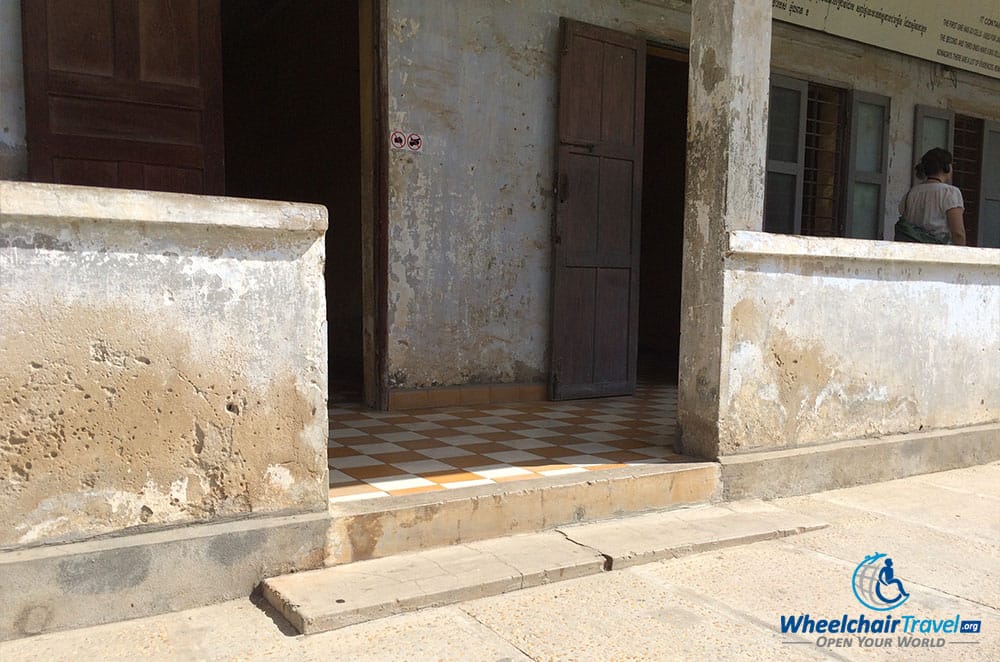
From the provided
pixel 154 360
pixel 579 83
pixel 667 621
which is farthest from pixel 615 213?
pixel 154 360

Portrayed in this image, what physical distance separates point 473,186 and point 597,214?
1.01m

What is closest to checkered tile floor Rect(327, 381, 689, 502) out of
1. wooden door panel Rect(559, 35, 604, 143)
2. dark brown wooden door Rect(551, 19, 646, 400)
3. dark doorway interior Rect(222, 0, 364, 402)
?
dark brown wooden door Rect(551, 19, 646, 400)

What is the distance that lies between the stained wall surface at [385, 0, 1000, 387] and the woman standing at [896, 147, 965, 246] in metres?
2.18

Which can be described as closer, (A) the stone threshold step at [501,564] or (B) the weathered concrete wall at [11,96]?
(A) the stone threshold step at [501,564]

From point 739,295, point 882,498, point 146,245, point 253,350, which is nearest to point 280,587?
point 253,350

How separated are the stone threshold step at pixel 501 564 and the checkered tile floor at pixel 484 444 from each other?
0.32 metres

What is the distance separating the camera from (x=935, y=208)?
5.31 metres

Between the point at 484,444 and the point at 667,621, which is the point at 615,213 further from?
the point at 667,621

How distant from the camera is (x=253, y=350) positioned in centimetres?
267

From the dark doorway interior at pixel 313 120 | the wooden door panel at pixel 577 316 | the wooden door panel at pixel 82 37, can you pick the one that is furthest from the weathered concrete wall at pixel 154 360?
the dark doorway interior at pixel 313 120

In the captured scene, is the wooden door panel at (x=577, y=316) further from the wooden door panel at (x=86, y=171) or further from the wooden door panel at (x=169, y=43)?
the wooden door panel at (x=86, y=171)

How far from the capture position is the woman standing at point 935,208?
5.25 meters

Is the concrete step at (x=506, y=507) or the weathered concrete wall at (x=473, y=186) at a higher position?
the weathered concrete wall at (x=473, y=186)

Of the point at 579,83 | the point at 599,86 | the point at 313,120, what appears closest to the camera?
the point at 579,83
